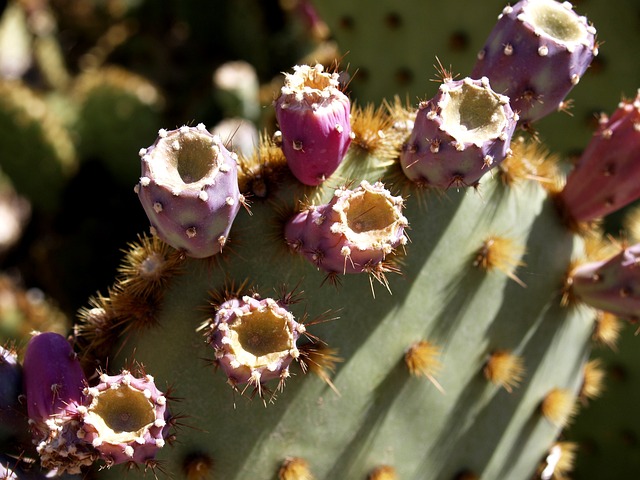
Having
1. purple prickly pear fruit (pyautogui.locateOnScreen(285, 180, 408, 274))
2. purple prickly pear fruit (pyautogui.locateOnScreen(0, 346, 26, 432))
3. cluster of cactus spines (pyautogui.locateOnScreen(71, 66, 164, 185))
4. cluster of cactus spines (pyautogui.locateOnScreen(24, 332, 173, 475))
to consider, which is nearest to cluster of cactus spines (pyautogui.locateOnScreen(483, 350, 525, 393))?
purple prickly pear fruit (pyautogui.locateOnScreen(285, 180, 408, 274))

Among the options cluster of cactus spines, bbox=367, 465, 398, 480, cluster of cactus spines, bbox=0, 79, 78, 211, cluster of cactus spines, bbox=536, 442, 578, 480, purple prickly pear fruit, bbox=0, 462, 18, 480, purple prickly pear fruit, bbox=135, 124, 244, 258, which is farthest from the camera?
cluster of cactus spines, bbox=0, 79, 78, 211

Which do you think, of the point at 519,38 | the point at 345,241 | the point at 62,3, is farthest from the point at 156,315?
the point at 62,3

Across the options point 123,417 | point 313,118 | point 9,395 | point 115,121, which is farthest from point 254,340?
point 115,121

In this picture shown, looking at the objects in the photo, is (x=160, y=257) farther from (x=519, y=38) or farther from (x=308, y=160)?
(x=519, y=38)

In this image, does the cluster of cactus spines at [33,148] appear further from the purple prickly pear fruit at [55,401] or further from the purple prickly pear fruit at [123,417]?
the purple prickly pear fruit at [123,417]

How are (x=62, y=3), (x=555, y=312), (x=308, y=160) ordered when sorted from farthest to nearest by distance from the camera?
(x=62, y=3)
(x=555, y=312)
(x=308, y=160)

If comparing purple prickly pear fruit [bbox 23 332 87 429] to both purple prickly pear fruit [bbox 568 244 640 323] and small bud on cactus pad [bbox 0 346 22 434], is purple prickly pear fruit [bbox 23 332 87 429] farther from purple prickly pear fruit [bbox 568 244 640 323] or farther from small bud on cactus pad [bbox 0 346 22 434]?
purple prickly pear fruit [bbox 568 244 640 323]

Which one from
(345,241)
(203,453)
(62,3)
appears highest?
(345,241)

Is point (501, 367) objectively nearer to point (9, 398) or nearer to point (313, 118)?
point (313, 118)
